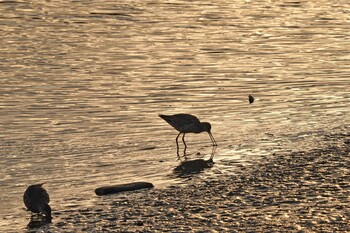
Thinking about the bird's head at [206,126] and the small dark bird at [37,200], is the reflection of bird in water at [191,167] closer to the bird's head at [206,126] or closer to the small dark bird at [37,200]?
the bird's head at [206,126]

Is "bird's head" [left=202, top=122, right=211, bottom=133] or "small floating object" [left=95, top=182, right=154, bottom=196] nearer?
"small floating object" [left=95, top=182, right=154, bottom=196]

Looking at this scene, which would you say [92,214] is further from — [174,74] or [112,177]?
[174,74]

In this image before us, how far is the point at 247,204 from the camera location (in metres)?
15.5

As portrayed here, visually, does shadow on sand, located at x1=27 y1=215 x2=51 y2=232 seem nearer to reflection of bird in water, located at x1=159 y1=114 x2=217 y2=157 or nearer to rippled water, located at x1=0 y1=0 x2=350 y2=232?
rippled water, located at x1=0 y1=0 x2=350 y2=232

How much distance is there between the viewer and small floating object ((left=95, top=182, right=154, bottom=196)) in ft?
55.4

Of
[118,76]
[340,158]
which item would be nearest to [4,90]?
[118,76]

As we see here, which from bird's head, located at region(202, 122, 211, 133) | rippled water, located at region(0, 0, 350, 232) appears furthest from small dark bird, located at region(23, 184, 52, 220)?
bird's head, located at region(202, 122, 211, 133)

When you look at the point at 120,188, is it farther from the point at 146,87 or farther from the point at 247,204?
the point at 146,87

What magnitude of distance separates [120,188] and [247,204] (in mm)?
2571

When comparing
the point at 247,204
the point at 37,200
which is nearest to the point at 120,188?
the point at 37,200

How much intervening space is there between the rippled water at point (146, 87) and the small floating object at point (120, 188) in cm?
19

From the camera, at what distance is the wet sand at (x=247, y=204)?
14367 mm

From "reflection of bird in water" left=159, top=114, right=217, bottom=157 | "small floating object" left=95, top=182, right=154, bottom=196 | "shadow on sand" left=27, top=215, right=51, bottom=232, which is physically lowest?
"reflection of bird in water" left=159, top=114, right=217, bottom=157

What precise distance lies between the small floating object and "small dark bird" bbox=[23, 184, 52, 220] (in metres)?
1.01
